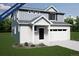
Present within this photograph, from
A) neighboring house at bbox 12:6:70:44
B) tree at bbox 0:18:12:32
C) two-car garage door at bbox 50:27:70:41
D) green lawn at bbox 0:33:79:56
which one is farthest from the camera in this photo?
two-car garage door at bbox 50:27:70:41

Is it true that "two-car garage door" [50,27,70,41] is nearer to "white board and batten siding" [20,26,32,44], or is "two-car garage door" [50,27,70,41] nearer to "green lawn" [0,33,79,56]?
"green lawn" [0,33,79,56]

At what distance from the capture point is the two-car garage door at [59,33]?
9.89 m

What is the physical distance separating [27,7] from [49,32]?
5.23 ft

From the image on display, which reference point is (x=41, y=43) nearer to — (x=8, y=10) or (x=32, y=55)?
(x=32, y=55)

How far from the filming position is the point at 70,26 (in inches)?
389

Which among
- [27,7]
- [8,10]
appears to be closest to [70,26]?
Result: [27,7]

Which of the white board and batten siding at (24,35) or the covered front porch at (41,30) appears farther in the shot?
the covered front porch at (41,30)

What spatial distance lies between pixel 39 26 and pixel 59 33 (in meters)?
1.04

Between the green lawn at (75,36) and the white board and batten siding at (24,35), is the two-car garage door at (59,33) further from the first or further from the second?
the white board and batten siding at (24,35)

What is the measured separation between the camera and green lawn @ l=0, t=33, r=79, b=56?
922 centimetres

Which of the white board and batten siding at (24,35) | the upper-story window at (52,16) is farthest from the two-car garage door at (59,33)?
the white board and batten siding at (24,35)

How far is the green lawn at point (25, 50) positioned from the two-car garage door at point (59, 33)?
582 mm

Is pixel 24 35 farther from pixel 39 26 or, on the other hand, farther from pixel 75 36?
pixel 75 36

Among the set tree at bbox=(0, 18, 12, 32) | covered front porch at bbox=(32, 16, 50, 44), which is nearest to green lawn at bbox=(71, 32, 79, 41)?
covered front porch at bbox=(32, 16, 50, 44)
